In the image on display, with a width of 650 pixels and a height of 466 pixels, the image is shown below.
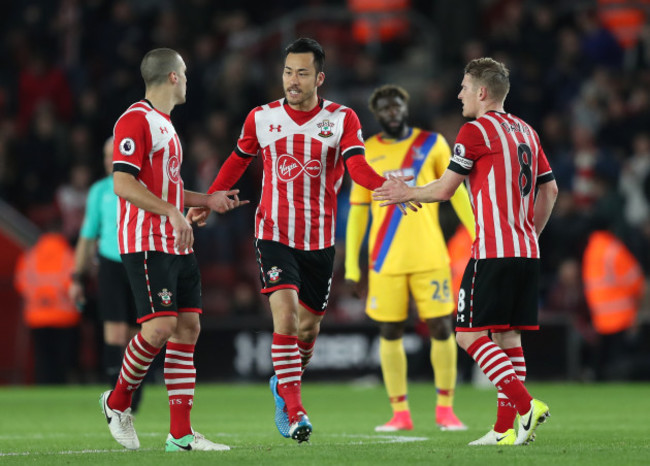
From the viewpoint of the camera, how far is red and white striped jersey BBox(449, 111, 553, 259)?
702cm

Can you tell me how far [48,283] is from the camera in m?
16.0

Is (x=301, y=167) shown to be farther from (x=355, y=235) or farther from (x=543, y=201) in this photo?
(x=355, y=235)

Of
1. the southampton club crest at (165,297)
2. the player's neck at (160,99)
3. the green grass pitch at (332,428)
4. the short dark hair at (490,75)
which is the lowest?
the green grass pitch at (332,428)

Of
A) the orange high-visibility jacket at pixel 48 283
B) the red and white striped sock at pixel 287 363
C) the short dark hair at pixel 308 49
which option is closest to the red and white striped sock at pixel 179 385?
the red and white striped sock at pixel 287 363

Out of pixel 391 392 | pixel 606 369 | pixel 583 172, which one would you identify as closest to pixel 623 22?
pixel 583 172

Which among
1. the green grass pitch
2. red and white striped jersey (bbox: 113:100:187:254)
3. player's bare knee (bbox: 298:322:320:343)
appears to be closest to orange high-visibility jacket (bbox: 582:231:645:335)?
the green grass pitch

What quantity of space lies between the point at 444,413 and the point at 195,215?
2.61m

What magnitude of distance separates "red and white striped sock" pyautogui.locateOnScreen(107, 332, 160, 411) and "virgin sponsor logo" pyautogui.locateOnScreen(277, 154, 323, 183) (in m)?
1.30

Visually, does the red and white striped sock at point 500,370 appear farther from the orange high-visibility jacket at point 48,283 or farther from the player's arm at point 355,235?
the orange high-visibility jacket at point 48,283

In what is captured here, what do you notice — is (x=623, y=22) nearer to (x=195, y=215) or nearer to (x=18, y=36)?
(x=18, y=36)

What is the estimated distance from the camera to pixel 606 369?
51.0 feet

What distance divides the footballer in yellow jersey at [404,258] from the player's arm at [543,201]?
1845 millimetres

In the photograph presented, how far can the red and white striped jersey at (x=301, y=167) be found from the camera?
24.9ft

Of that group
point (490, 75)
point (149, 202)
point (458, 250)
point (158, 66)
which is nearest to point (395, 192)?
point (490, 75)
